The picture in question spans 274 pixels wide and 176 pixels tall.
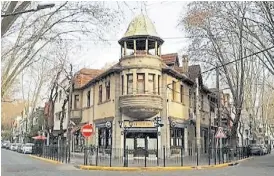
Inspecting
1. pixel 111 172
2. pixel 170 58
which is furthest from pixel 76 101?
pixel 111 172

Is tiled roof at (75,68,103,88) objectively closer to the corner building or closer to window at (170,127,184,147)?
the corner building

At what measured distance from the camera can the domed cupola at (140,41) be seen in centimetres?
3344

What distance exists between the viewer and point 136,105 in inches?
1267

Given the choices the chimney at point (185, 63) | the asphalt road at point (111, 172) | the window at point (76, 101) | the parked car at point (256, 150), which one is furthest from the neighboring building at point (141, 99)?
the parked car at point (256, 150)

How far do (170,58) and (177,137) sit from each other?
7.89 m

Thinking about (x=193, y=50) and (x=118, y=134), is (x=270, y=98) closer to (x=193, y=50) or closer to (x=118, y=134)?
(x=193, y=50)

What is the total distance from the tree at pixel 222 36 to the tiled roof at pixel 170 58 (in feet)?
12.3

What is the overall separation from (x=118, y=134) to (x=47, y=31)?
1412 cm

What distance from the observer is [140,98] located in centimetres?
3238

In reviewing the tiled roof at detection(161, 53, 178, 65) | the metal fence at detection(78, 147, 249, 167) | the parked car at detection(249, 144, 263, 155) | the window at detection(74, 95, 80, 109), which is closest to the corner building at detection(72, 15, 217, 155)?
the metal fence at detection(78, 147, 249, 167)

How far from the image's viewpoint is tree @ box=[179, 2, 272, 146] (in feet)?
94.5

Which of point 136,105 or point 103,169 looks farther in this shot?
point 136,105

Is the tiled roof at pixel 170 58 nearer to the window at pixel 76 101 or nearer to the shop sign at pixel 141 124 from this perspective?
the shop sign at pixel 141 124

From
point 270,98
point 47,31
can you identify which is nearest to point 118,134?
point 47,31
